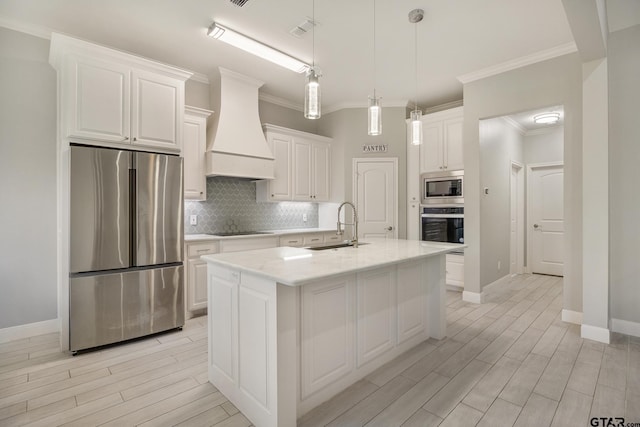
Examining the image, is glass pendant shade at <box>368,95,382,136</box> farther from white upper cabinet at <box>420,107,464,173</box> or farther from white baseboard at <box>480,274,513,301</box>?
white baseboard at <box>480,274,513,301</box>

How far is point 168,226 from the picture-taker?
3211mm

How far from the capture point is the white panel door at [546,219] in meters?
5.88

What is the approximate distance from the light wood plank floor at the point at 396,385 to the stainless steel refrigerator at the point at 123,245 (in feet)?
0.86

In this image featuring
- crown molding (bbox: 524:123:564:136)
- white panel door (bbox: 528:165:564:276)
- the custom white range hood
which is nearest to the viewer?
the custom white range hood

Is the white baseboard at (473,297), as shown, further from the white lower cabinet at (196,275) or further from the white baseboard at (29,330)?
the white baseboard at (29,330)

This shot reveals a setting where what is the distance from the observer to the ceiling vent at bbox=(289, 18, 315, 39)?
299cm

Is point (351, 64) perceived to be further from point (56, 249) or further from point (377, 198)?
point (56, 249)

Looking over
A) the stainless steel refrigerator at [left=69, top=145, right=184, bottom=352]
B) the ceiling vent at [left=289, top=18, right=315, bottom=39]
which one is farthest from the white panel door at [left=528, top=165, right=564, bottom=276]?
the stainless steel refrigerator at [left=69, top=145, right=184, bottom=352]

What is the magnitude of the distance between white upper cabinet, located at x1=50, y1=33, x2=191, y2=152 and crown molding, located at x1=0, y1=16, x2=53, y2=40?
0.40 meters

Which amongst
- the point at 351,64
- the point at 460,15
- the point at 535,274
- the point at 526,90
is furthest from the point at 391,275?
the point at 535,274

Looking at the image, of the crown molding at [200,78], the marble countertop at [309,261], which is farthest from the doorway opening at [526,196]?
the crown molding at [200,78]

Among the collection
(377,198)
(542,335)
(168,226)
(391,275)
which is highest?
(377,198)

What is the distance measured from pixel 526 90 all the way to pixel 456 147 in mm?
1099

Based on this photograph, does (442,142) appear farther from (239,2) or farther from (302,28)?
(239,2)
